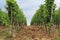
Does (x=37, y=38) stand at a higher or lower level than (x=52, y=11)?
lower

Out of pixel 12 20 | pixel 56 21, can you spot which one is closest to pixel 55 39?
pixel 12 20

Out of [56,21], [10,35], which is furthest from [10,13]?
[56,21]

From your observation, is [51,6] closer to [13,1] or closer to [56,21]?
[13,1]

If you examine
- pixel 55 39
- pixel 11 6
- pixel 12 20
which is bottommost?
pixel 55 39

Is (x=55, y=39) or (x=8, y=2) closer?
(x=55, y=39)

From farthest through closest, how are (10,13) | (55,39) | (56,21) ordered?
1. (56,21)
2. (10,13)
3. (55,39)

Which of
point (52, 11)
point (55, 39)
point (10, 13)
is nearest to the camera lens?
point (55, 39)

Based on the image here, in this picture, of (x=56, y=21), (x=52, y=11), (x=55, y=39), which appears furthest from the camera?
(x=56, y=21)

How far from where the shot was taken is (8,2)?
2003 inches

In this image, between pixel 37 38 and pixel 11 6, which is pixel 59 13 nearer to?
pixel 11 6

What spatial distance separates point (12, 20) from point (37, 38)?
11.7 m

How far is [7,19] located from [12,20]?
1444 mm

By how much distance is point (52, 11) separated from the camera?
4906 cm

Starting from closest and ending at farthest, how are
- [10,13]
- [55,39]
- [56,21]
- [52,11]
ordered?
1. [55,39]
2. [52,11]
3. [10,13]
4. [56,21]
